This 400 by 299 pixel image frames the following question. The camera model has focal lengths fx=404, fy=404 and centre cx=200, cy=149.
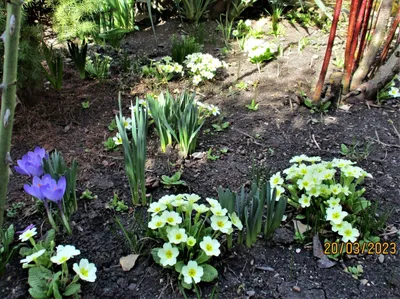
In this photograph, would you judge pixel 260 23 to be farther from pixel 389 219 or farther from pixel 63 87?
pixel 389 219

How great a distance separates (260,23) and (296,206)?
101 inches

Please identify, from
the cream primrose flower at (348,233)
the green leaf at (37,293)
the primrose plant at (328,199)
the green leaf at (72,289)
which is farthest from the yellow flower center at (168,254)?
the cream primrose flower at (348,233)

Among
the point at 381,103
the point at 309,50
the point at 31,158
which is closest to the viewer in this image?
the point at 31,158

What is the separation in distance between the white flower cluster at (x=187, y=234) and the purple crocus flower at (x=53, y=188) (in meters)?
0.35

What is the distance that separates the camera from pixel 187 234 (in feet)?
5.11

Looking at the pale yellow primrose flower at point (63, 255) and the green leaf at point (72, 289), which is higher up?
the pale yellow primrose flower at point (63, 255)

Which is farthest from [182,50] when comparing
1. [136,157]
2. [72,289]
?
[72,289]

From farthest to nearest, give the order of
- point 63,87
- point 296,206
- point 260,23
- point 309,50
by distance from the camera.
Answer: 1. point 260,23
2. point 309,50
3. point 63,87
4. point 296,206

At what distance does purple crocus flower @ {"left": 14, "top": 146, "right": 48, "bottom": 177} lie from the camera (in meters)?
1.64

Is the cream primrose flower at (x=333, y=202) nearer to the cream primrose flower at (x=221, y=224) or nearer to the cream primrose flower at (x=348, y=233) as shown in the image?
the cream primrose flower at (x=348, y=233)

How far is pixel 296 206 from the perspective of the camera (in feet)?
5.87

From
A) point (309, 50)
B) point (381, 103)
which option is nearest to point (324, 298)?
point (381, 103)

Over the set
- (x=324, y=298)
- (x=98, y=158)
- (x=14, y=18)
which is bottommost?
(x=324, y=298)

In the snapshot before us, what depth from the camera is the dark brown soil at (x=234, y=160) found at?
1514 millimetres
